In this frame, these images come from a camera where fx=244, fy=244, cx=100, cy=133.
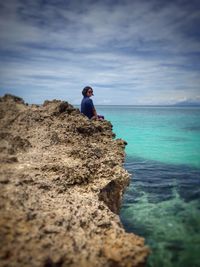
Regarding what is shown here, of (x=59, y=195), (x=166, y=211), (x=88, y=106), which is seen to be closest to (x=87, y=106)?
(x=88, y=106)

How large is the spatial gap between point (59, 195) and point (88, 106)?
13.9 feet

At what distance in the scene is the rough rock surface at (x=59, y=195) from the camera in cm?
229

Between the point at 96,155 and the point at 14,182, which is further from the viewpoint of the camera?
the point at 96,155

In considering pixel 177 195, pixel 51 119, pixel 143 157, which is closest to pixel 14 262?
pixel 51 119

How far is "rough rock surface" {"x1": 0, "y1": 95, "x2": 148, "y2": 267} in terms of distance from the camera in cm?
229

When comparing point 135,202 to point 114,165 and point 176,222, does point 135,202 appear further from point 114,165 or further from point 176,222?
point 114,165

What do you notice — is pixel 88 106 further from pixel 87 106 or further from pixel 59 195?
pixel 59 195

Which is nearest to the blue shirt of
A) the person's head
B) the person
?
the person

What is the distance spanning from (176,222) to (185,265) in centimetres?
142

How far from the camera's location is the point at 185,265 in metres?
3.75

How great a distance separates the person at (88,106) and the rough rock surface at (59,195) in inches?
59.0

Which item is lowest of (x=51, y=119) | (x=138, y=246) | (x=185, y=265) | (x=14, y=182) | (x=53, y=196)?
(x=185, y=265)

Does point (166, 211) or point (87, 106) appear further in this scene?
point (87, 106)

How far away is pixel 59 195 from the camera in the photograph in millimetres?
3287
